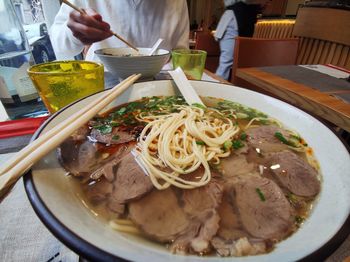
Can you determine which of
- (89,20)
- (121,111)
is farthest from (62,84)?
(89,20)

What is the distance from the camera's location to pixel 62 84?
88 centimetres

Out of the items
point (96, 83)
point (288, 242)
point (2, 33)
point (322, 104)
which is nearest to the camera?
point (288, 242)

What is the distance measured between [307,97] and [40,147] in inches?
54.1

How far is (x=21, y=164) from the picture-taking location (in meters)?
0.45

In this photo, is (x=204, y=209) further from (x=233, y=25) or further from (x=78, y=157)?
(x=233, y=25)

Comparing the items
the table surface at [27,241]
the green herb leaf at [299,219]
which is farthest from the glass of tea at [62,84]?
the green herb leaf at [299,219]

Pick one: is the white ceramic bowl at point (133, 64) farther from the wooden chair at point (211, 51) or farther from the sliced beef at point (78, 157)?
the wooden chair at point (211, 51)

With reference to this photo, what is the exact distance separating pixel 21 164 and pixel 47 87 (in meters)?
0.51

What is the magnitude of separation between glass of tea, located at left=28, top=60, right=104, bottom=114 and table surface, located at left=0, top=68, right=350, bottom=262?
420 millimetres

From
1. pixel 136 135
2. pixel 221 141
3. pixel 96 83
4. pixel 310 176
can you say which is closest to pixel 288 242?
pixel 310 176

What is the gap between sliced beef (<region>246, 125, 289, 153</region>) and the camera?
78 centimetres

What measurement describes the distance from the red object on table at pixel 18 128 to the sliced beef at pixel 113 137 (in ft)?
1.07

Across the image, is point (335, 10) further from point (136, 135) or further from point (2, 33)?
point (2, 33)

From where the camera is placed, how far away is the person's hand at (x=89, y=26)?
4.30ft
